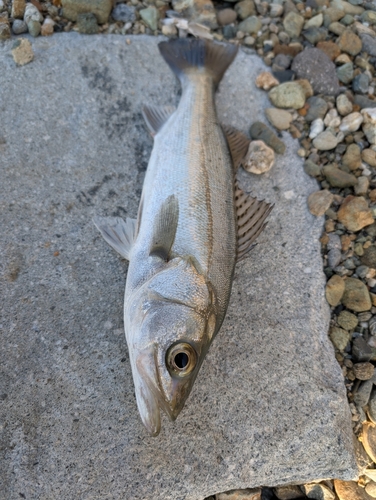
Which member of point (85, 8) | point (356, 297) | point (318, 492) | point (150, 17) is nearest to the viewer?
point (318, 492)

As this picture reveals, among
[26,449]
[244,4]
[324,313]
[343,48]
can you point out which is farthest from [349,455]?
[244,4]

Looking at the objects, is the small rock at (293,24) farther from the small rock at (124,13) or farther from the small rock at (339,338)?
the small rock at (339,338)

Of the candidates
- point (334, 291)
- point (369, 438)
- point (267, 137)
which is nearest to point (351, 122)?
point (267, 137)

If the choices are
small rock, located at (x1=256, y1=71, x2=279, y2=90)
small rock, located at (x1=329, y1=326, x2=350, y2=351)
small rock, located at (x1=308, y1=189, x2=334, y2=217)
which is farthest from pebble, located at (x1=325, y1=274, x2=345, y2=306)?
small rock, located at (x1=256, y1=71, x2=279, y2=90)

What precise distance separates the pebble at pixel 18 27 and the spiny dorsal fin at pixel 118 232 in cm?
206

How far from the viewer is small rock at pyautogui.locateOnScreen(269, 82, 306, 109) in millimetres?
4047

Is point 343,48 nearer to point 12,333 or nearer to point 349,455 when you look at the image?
point 349,455

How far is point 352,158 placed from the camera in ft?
12.6

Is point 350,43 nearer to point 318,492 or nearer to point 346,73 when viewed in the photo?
point 346,73

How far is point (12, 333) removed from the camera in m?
2.85

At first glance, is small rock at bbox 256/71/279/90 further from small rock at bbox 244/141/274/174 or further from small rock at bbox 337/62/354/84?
small rock at bbox 244/141/274/174

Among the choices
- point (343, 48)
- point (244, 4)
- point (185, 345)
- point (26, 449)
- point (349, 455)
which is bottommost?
point (349, 455)

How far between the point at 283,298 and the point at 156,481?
61.5 inches

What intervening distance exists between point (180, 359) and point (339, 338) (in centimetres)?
154
